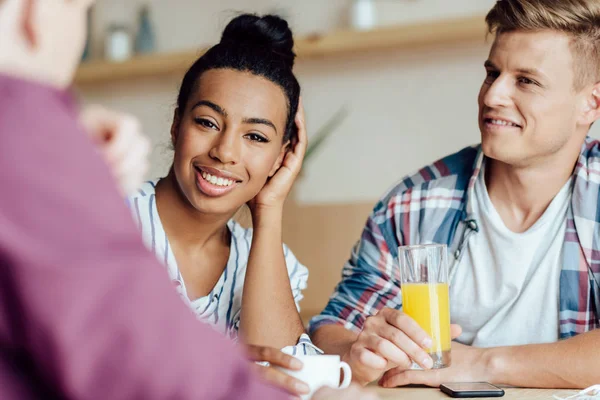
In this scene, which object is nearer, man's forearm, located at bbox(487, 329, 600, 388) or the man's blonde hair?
man's forearm, located at bbox(487, 329, 600, 388)

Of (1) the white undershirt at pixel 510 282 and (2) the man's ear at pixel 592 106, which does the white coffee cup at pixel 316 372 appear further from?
(2) the man's ear at pixel 592 106

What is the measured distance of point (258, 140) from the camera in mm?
1581

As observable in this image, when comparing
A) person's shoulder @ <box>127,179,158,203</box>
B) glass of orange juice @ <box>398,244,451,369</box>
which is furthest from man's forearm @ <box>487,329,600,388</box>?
person's shoulder @ <box>127,179,158,203</box>

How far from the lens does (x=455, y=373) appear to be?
4.10 feet

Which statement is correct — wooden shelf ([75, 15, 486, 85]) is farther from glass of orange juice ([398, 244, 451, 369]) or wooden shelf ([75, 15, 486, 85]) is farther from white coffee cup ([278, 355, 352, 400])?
white coffee cup ([278, 355, 352, 400])

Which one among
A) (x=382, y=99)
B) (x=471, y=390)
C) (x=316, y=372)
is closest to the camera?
(x=316, y=372)

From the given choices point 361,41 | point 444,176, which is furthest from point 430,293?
point 361,41

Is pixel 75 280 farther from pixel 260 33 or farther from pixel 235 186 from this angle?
pixel 260 33

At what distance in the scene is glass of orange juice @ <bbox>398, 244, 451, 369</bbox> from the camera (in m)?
1.18

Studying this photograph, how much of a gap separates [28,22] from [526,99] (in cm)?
140

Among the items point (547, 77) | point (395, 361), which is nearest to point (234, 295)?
point (395, 361)

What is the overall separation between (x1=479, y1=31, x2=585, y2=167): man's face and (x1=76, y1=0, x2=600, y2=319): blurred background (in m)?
1.09

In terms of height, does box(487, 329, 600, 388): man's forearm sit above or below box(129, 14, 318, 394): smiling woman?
below

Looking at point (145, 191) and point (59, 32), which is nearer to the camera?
point (59, 32)
